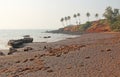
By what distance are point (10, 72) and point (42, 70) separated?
3.36 m

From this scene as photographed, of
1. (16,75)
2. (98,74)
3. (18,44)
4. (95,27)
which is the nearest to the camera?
(98,74)

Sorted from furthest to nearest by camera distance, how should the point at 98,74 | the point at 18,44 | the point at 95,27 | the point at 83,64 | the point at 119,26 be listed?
the point at 95,27
the point at 119,26
the point at 18,44
the point at 83,64
the point at 98,74

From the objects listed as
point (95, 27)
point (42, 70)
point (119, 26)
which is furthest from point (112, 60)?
point (95, 27)

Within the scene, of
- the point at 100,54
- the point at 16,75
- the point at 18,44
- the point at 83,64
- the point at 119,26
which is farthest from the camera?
the point at 119,26

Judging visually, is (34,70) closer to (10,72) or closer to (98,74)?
(10,72)

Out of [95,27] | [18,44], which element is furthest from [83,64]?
[95,27]

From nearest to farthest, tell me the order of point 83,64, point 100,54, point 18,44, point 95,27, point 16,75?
point 16,75 → point 83,64 → point 100,54 → point 18,44 → point 95,27

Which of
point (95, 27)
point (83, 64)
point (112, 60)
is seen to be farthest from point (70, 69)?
point (95, 27)

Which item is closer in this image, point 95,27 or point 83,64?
point 83,64

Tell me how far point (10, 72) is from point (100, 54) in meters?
10.7

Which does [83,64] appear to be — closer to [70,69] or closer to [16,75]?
[70,69]

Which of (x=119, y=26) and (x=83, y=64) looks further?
(x=119, y=26)

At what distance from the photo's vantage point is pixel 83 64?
2636 centimetres

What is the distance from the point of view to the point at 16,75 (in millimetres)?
24438
